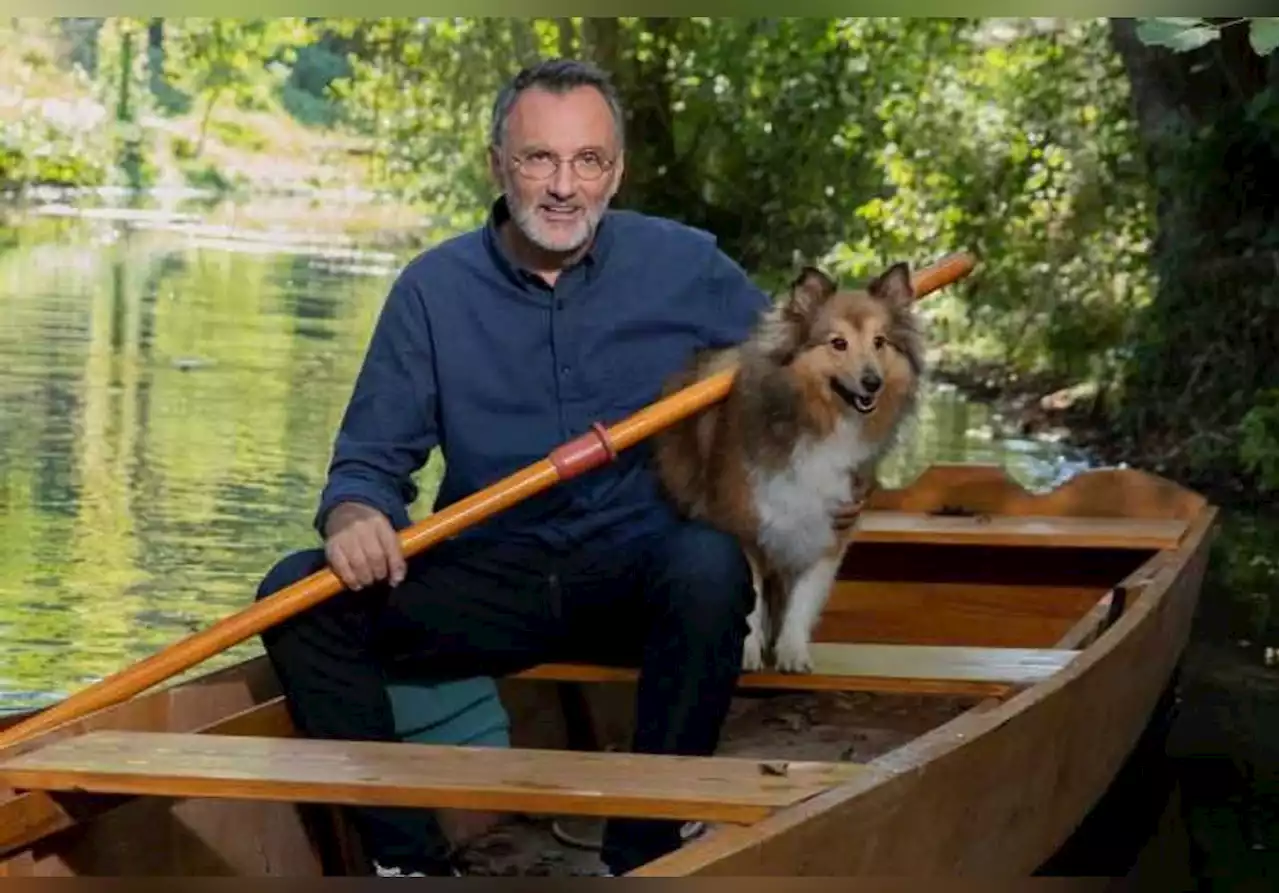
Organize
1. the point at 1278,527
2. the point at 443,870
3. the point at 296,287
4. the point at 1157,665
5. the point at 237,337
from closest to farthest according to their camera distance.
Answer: the point at 443,870, the point at 1157,665, the point at 1278,527, the point at 237,337, the point at 296,287

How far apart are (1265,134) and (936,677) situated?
778 centimetres

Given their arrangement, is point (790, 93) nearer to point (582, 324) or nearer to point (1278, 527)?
point (1278, 527)

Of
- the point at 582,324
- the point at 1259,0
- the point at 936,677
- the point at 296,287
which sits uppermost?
the point at 1259,0

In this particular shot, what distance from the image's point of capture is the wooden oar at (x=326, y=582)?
4.29 metres

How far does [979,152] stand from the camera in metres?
18.1

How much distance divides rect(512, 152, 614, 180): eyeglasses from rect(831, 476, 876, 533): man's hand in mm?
976

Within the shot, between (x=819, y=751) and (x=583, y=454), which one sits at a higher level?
(x=583, y=454)

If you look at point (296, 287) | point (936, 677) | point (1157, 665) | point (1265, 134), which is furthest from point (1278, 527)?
point (296, 287)

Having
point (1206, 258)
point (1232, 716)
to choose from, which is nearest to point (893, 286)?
point (1232, 716)

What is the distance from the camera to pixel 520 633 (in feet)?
15.1

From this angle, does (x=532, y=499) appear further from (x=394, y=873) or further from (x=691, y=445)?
(x=394, y=873)

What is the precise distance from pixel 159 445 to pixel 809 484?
300 inches

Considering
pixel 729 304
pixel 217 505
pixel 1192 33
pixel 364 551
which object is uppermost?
pixel 1192 33

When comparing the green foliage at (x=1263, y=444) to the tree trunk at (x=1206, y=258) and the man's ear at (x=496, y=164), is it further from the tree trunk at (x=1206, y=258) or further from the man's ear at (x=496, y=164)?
the man's ear at (x=496, y=164)
